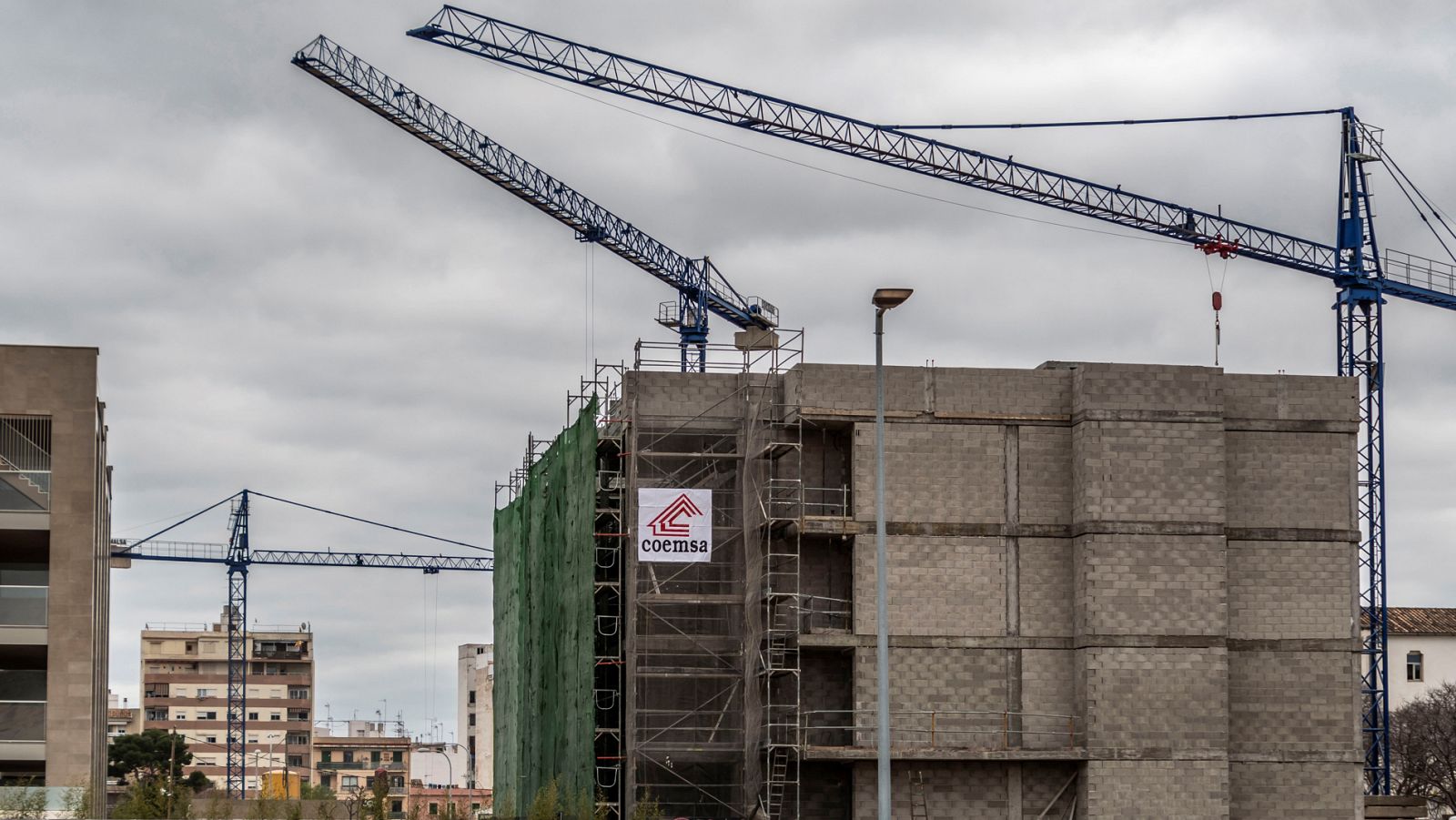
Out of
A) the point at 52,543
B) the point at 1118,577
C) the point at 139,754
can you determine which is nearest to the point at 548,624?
the point at 52,543

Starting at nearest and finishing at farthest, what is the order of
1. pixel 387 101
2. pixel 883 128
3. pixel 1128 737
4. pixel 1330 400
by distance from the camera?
pixel 1128 737 < pixel 1330 400 < pixel 883 128 < pixel 387 101

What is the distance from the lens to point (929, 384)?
171 ft

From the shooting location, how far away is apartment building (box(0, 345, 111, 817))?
173 ft

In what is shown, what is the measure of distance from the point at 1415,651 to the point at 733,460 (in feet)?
238

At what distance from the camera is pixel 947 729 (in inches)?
2008

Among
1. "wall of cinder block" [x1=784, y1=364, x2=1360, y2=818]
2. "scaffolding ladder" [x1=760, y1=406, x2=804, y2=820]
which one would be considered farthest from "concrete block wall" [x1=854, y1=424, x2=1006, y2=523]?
"scaffolding ladder" [x1=760, y1=406, x2=804, y2=820]

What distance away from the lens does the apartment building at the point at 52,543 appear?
173 feet

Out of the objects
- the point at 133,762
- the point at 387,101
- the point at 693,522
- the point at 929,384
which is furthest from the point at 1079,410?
the point at 133,762

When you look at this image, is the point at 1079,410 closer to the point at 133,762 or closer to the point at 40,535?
the point at 40,535

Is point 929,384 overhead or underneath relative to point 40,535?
overhead

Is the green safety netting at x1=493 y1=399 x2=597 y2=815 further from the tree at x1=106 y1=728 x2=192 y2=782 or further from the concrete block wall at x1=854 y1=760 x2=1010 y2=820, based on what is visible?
the tree at x1=106 y1=728 x2=192 y2=782

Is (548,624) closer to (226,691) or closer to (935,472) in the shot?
(935,472)

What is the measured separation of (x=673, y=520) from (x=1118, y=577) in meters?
12.3

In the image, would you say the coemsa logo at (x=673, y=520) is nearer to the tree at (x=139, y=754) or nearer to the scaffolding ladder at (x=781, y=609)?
the scaffolding ladder at (x=781, y=609)
